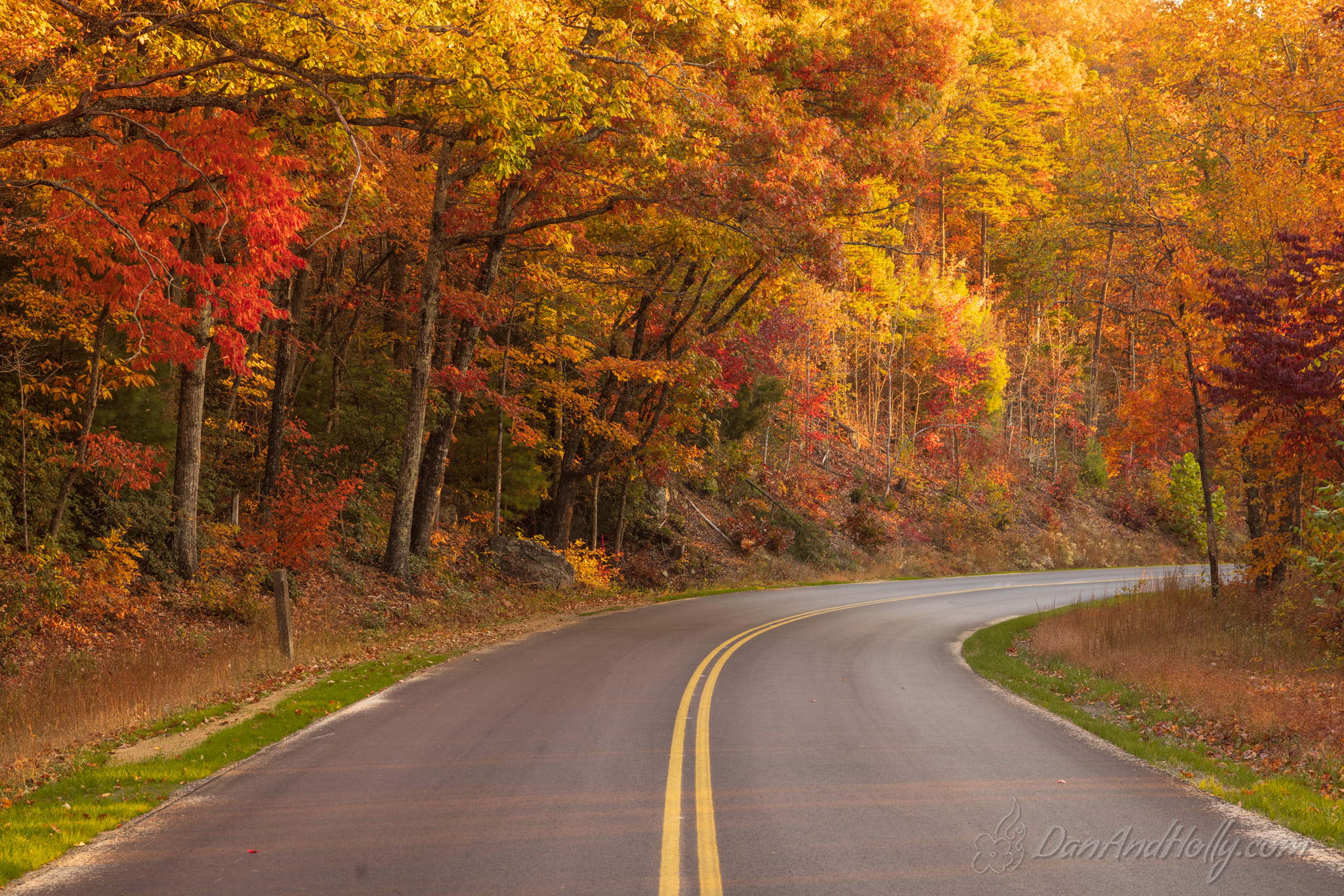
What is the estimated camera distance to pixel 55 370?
50.1 ft

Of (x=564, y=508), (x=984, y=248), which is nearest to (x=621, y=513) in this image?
(x=564, y=508)

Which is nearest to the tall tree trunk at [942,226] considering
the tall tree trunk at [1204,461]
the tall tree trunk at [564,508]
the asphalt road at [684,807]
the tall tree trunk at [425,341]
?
the tall tree trunk at [564,508]

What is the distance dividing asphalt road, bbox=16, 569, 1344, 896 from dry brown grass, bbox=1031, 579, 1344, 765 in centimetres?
186

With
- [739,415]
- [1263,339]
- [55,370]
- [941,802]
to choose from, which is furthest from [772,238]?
[739,415]

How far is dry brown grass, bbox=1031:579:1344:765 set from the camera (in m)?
9.12

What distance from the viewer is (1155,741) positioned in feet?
30.5

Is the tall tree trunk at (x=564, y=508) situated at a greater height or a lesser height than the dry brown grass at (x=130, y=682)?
greater

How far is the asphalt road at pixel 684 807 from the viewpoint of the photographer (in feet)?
17.3

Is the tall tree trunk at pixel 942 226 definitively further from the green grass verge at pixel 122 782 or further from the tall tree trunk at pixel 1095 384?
the green grass verge at pixel 122 782

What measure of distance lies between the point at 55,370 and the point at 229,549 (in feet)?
14.8

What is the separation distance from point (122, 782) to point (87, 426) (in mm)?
9110

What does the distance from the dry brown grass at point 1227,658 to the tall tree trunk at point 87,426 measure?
626 inches

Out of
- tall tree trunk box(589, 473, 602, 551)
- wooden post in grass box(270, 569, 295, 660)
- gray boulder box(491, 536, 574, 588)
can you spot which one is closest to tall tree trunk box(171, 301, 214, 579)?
wooden post in grass box(270, 569, 295, 660)

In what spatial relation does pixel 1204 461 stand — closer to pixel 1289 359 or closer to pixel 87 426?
pixel 1289 359
